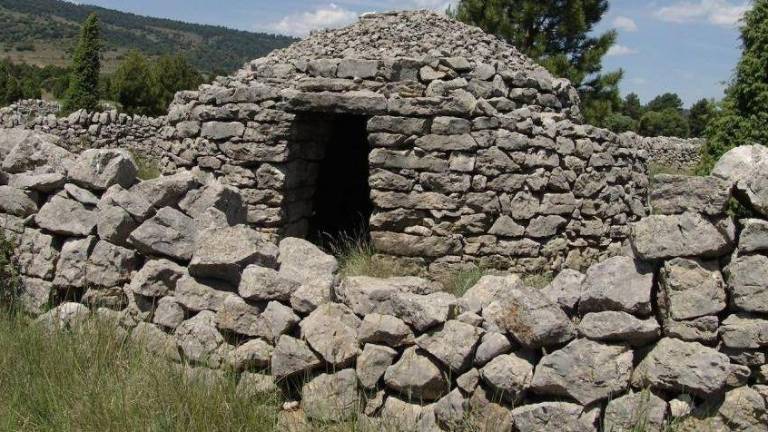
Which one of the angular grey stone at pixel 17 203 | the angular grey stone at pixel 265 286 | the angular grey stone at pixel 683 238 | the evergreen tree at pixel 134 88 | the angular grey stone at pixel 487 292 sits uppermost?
the evergreen tree at pixel 134 88

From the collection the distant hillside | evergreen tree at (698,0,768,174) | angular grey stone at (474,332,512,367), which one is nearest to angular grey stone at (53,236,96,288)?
angular grey stone at (474,332,512,367)

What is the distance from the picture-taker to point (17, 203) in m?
4.29

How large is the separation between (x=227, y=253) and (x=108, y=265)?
818 millimetres

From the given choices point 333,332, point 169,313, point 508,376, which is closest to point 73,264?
point 169,313

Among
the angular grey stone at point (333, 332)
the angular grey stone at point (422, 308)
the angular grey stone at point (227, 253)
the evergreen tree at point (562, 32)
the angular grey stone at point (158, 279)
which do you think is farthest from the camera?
the evergreen tree at point (562, 32)

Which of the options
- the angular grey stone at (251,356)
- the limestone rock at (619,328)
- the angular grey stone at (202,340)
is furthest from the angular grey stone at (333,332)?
the limestone rock at (619,328)

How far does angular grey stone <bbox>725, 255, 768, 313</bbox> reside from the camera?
9.44ft

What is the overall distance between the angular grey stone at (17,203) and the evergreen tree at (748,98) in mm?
8058

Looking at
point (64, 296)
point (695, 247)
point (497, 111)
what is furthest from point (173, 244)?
point (497, 111)

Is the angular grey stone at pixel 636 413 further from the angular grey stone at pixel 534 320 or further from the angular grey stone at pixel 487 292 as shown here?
the angular grey stone at pixel 487 292

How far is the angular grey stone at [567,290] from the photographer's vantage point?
127 inches

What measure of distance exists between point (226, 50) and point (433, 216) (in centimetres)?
12141

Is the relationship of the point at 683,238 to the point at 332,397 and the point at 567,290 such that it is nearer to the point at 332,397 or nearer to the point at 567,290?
the point at 567,290

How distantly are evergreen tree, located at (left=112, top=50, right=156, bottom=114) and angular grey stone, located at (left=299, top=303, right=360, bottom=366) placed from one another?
84.6ft
